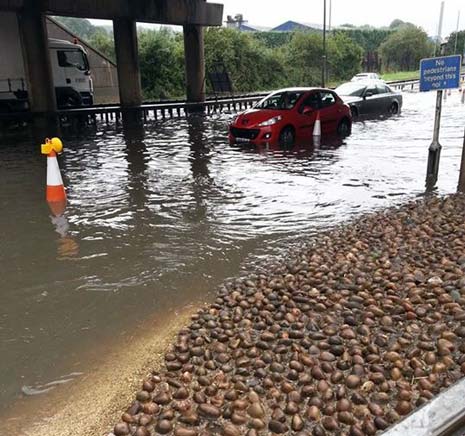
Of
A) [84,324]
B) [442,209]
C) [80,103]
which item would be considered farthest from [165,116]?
[84,324]

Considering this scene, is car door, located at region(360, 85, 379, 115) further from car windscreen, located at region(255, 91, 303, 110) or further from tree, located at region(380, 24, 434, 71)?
tree, located at region(380, 24, 434, 71)

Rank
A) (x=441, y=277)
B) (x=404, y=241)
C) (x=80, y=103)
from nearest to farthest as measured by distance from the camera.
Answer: (x=441, y=277)
(x=404, y=241)
(x=80, y=103)

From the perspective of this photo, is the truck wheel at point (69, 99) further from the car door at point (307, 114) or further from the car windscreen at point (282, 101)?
the car door at point (307, 114)

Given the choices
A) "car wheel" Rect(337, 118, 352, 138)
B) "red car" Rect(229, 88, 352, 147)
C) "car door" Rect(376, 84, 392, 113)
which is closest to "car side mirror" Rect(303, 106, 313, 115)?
"red car" Rect(229, 88, 352, 147)

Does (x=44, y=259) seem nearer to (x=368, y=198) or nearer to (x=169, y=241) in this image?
(x=169, y=241)

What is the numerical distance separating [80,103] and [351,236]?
20169mm

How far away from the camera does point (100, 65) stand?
115 ft

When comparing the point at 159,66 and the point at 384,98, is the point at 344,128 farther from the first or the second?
the point at 159,66

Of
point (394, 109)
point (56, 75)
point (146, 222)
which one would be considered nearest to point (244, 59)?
→ point (56, 75)

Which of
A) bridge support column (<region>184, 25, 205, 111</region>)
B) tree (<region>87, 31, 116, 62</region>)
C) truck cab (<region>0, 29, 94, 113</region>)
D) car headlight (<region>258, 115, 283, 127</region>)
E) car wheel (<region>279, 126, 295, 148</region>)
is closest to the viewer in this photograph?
car headlight (<region>258, 115, 283, 127</region>)

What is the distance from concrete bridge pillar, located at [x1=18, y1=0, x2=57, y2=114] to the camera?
1877 centimetres

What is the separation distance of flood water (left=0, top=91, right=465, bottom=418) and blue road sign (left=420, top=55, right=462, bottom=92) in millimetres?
1734

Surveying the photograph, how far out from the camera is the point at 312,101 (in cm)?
1377

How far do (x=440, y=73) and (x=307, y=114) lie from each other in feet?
19.0
